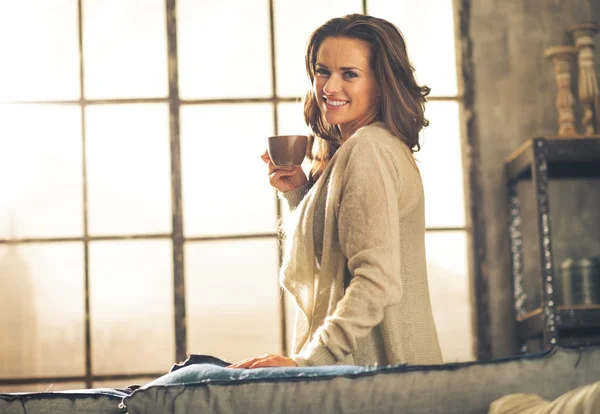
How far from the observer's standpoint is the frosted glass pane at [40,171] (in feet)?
14.6

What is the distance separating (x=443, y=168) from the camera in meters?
4.57

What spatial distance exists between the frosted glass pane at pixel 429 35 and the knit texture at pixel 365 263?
261 centimetres

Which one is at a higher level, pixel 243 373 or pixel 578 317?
pixel 243 373

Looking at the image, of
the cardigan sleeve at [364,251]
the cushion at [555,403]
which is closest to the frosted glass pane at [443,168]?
the cardigan sleeve at [364,251]

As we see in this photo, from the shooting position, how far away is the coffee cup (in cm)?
218

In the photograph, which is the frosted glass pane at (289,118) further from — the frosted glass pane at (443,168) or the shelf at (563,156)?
the shelf at (563,156)

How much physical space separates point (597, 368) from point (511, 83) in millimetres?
3389

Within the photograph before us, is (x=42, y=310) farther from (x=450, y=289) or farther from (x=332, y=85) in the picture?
(x=332, y=85)

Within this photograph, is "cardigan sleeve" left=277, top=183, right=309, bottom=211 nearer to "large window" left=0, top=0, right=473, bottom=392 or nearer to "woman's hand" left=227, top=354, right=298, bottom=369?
"woman's hand" left=227, top=354, right=298, bottom=369

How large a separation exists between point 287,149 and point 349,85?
0.62ft

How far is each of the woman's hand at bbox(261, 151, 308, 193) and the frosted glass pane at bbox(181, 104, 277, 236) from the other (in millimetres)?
2110

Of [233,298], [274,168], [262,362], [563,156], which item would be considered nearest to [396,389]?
[262,362]

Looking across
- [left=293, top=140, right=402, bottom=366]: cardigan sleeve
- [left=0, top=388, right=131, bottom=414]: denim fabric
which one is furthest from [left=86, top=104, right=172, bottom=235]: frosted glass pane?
[left=0, top=388, right=131, bottom=414]: denim fabric

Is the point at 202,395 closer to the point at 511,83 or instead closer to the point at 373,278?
the point at 373,278
